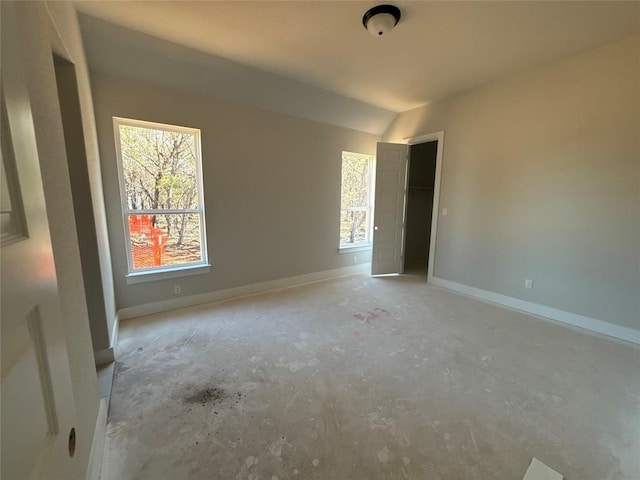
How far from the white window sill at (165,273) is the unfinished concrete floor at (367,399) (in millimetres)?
439

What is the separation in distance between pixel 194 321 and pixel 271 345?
3.29 ft

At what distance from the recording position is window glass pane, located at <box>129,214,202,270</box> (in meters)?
2.91

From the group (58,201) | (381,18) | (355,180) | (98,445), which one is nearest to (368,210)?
(355,180)

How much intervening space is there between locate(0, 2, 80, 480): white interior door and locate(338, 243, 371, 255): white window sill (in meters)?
4.08

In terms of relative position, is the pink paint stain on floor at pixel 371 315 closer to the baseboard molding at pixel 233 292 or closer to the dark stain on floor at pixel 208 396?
the baseboard molding at pixel 233 292

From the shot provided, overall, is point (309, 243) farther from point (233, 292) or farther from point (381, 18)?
point (381, 18)

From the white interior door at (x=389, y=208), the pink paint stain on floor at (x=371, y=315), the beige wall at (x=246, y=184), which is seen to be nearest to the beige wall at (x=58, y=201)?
the beige wall at (x=246, y=184)

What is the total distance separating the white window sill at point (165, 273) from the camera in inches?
113

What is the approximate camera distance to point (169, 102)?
2.83 metres

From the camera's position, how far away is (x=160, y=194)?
9.67ft

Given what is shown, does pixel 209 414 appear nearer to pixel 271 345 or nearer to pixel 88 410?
pixel 88 410

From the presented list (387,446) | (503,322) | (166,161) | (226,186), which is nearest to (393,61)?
(226,186)

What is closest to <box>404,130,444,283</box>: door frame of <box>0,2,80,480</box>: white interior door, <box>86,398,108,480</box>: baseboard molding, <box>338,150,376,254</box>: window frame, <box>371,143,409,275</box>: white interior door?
<box>371,143,409,275</box>: white interior door

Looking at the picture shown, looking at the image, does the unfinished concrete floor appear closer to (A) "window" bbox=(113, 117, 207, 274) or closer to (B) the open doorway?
(A) "window" bbox=(113, 117, 207, 274)
